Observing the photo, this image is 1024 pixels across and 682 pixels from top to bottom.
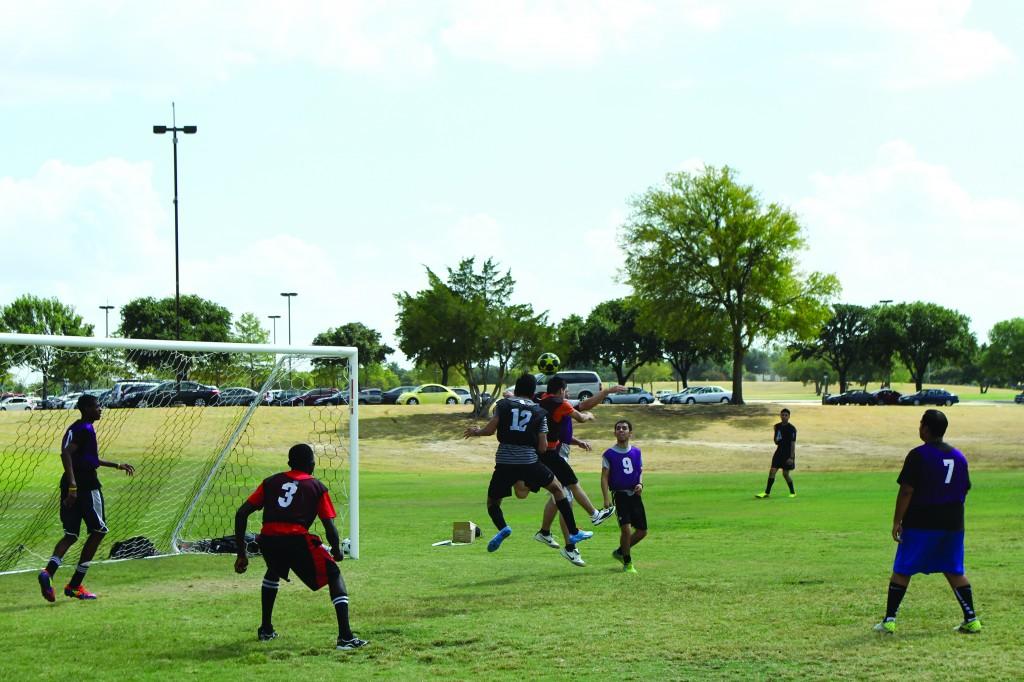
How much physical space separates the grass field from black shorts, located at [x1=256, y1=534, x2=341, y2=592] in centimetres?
62

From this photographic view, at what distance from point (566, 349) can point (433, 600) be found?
169 feet

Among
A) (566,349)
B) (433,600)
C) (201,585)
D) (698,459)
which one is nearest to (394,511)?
(201,585)

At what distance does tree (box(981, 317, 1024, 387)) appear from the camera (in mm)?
137125

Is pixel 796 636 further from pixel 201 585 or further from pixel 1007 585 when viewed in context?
pixel 201 585

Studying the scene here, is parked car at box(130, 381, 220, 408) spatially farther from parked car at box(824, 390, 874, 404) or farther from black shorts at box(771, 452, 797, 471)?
parked car at box(824, 390, 874, 404)

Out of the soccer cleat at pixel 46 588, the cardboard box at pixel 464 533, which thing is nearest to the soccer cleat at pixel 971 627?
the cardboard box at pixel 464 533

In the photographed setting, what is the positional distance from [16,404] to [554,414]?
33.9ft

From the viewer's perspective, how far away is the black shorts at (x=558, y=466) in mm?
14227

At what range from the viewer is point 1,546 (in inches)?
724

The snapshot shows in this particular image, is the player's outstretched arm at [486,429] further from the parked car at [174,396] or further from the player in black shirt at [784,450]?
the player in black shirt at [784,450]

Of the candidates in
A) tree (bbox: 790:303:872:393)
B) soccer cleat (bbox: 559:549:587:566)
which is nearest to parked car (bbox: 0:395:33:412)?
soccer cleat (bbox: 559:549:587:566)

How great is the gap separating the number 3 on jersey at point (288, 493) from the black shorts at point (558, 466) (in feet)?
15.9

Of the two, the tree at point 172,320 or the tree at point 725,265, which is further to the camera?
the tree at point 172,320

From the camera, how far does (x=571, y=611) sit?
1125 centimetres
